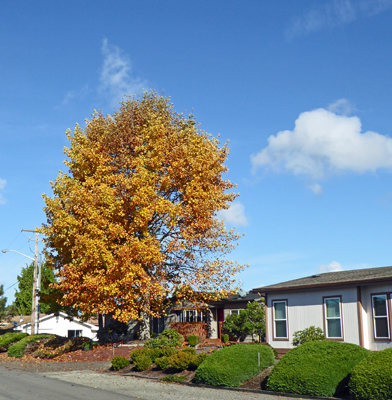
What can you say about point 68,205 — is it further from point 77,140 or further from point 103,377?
point 103,377

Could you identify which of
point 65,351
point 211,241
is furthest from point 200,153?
point 65,351

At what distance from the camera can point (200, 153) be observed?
28.3 m

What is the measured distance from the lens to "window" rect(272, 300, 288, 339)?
2206 cm

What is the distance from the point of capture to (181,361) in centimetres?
1694

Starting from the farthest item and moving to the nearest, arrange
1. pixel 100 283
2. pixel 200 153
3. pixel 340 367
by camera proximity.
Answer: pixel 200 153
pixel 100 283
pixel 340 367

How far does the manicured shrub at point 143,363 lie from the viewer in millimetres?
18562

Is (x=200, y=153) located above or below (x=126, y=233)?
above

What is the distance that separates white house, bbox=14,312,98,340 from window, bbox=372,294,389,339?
42.1 m

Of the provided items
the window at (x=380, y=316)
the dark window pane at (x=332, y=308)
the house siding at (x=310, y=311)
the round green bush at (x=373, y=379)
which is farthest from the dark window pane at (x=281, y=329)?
the round green bush at (x=373, y=379)

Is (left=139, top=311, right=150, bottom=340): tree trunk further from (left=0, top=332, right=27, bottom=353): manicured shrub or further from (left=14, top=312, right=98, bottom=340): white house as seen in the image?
(left=14, top=312, right=98, bottom=340): white house

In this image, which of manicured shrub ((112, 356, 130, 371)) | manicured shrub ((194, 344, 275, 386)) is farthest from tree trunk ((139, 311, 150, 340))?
manicured shrub ((194, 344, 275, 386))

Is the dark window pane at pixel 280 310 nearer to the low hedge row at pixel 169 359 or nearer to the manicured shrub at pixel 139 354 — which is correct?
the low hedge row at pixel 169 359

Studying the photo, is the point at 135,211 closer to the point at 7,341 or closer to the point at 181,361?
the point at 181,361

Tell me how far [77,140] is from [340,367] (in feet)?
72.7
